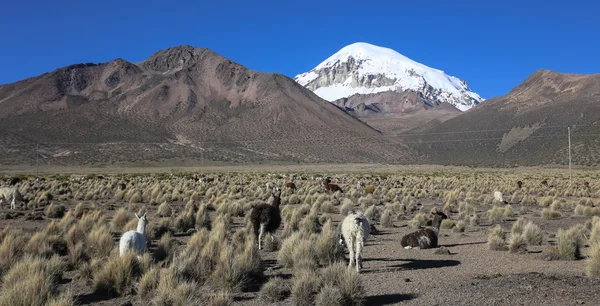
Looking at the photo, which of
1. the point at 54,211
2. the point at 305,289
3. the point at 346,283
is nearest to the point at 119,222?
the point at 54,211

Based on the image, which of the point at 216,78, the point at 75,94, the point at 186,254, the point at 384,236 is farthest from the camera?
the point at 216,78

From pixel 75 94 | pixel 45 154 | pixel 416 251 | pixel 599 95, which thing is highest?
pixel 75 94

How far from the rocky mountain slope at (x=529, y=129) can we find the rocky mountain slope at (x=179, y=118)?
14.5 meters

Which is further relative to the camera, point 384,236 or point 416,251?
point 384,236

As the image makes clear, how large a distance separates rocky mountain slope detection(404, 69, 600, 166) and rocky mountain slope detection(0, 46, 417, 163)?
1446 cm

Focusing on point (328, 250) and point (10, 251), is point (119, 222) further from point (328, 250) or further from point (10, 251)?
point (328, 250)

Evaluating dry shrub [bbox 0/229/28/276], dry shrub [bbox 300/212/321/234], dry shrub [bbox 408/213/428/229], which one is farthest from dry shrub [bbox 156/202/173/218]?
dry shrub [bbox 408/213/428/229]

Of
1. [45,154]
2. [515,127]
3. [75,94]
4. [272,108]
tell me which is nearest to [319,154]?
[272,108]

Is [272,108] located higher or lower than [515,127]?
higher

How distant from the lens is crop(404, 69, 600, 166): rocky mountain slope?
97000 mm

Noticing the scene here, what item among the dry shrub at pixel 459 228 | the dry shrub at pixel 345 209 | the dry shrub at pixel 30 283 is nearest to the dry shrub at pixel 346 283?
the dry shrub at pixel 30 283

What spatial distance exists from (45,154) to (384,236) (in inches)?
4047

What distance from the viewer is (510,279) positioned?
361 inches

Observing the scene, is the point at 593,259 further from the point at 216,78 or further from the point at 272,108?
the point at 216,78
